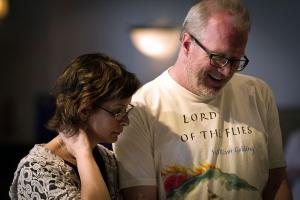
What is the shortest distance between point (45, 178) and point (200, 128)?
23.0 inches

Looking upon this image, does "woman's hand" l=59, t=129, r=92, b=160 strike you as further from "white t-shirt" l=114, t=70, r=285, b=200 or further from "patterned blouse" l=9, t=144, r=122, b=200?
"white t-shirt" l=114, t=70, r=285, b=200

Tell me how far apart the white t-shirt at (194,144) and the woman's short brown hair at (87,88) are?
0.16 m

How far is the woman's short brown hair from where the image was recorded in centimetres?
177

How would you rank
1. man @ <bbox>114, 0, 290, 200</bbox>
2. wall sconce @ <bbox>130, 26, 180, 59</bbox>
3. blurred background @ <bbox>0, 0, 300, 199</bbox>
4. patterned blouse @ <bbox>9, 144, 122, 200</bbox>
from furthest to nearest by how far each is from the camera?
1. blurred background @ <bbox>0, 0, 300, 199</bbox>
2. wall sconce @ <bbox>130, 26, 180, 59</bbox>
3. man @ <bbox>114, 0, 290, 200</bbox>
4. patterned blouse @ <bbox>9, 144, 122, 200</bbox>

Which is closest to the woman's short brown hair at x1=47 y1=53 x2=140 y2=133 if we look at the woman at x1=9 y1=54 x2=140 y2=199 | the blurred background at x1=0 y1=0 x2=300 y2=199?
the woman at x1=9 y1=54 x2=140 y2=199

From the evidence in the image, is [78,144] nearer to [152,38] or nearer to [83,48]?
[152,38]

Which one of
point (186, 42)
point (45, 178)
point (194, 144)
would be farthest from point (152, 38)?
point (45, 178)

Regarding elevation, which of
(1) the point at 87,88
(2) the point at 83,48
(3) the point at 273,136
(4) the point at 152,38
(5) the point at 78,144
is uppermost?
→ (1) the point at 87,88

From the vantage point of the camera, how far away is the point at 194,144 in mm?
1931

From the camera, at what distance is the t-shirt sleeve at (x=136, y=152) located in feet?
6.15

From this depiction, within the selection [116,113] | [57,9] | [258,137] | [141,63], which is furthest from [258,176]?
[57,9]

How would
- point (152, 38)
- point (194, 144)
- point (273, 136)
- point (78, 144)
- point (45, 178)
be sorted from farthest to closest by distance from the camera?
point (152, 38) → point (273, 136) → point (194, 144) → point (78, 144) → point (45, 178)

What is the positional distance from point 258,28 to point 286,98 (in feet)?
2.77

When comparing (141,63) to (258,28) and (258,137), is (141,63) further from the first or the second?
(258,137)
